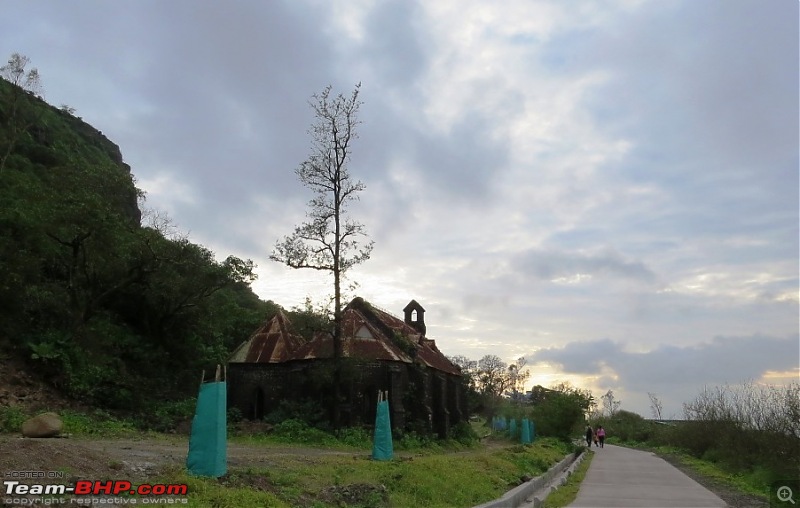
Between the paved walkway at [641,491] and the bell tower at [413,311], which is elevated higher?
the bell tower at [413,311]

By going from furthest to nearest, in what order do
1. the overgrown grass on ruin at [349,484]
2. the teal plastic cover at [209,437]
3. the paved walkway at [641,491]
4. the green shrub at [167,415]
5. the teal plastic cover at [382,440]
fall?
the green shrub at [167,415] → the teal plastic cover at [382,440] → the paved walkway at [641,491] → the teal plastic cover at [209,437] → the overgrown grass on ruin at [349,484]

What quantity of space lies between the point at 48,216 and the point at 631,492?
22.8 metres

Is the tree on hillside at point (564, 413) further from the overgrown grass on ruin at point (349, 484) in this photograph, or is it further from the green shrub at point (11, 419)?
the green shrub at point (11, 419)

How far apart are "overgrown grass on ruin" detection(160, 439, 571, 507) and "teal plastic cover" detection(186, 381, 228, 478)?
0.24m

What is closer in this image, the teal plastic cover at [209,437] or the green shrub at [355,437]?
the teal plastic cover at [209,437]

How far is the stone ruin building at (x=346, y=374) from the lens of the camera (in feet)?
87.2

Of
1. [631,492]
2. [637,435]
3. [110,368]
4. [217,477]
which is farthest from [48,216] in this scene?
[637,435]

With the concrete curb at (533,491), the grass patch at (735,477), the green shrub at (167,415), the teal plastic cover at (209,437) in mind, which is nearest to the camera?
the teal plastic cover at (209,437)

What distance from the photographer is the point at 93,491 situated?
6.70 m

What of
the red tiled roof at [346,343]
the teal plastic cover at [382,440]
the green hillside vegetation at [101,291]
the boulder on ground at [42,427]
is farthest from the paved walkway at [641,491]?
the green hillside vegetation at [101,291]
